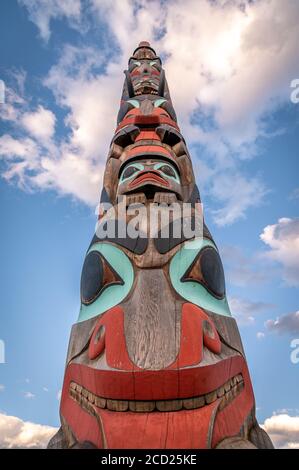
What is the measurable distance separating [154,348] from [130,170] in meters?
3.06

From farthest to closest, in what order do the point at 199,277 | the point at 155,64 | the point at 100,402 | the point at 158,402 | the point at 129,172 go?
the point at 155,64 → the point at 129,172 → the point at 199,277 → the point at 100,402 → the point at 158,402

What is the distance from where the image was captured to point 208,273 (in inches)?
145

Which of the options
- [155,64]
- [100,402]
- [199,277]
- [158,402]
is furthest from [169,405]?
[155,64]

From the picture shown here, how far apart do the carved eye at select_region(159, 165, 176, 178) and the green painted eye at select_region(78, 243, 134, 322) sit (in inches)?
69.0

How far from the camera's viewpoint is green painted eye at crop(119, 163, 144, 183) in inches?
202

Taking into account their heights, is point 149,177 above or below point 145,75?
below

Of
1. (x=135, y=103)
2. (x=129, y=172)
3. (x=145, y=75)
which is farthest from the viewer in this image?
(x=145, y=75)

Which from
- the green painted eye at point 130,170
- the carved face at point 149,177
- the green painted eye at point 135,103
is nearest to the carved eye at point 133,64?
the green painted eye at point 135,103

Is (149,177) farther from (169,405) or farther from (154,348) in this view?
(169,405)

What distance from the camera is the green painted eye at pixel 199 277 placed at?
11.5ft

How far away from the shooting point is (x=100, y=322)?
3.14 m

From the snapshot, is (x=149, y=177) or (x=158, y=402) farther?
(x=149, y=177)

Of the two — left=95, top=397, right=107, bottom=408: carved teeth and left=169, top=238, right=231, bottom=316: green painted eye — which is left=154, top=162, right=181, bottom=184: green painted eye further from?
left=95, top=397, right=107, bottom=408: carved teeth
